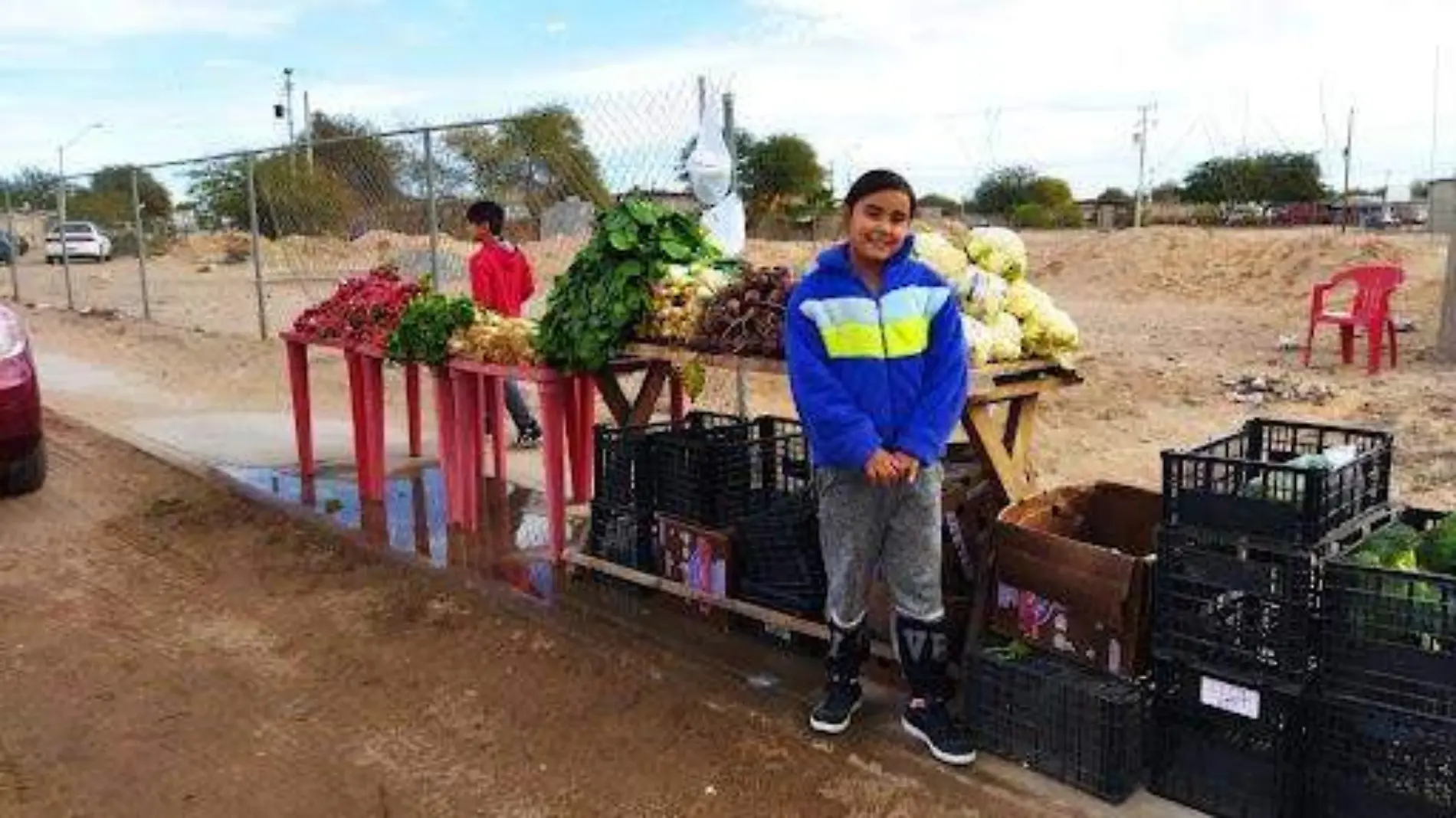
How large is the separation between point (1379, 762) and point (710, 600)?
2.53 meters

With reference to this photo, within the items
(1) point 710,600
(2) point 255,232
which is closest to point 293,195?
(2) point 255,232

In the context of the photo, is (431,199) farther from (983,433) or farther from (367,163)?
(983,433)

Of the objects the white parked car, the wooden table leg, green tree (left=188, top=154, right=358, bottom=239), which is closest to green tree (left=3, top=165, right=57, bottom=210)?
the white parked car

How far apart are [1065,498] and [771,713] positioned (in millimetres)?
1347

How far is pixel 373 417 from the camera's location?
24.8ft

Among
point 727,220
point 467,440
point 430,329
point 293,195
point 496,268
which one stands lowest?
point 467,440

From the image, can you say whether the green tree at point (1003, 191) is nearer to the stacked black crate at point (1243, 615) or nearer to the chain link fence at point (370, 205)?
the chain link fence at point (370, 205)

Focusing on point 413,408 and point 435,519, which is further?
point 413,408

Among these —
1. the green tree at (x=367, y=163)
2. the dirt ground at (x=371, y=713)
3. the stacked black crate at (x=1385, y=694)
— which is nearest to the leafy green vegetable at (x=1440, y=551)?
the stacked black crate at (x=1385, y=694)

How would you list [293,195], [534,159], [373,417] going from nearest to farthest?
[373,417]
[534,159]
[293,195]

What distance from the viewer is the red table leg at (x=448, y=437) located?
6.84 metres

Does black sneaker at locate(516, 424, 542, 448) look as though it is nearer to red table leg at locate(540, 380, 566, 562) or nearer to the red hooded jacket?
the red hooded jacket

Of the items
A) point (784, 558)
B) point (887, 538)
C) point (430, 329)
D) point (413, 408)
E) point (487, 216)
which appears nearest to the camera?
point (887, 538)

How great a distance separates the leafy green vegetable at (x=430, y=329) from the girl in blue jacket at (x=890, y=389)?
3091 millimetres
